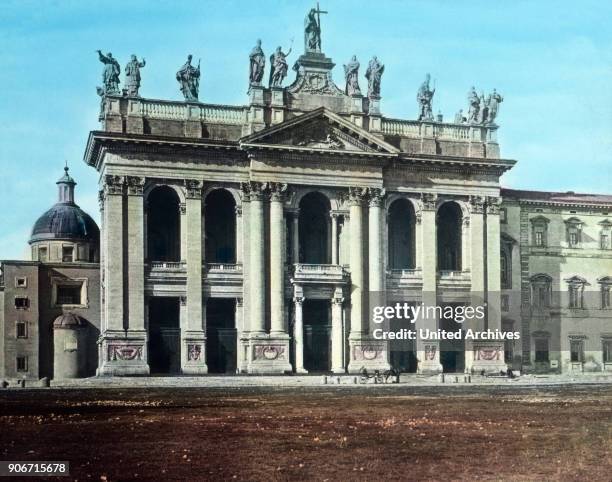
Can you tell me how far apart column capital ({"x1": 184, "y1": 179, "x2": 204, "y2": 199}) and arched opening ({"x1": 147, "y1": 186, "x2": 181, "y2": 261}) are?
6.83 feet

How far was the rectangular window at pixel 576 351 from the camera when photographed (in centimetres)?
7531

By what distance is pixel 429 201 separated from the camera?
6838 cm

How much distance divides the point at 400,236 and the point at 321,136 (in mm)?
9622

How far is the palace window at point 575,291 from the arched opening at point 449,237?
1037cm

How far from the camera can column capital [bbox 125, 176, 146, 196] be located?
62.2 m

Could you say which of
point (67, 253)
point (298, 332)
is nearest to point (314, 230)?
point (298, 332)

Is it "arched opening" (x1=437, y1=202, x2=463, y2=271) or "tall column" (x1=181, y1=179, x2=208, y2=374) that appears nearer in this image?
"tall column" (x1=181, y1=179, x2=208, y2=374)

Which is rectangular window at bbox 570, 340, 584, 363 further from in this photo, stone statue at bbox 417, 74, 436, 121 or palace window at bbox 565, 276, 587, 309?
stone statue at bbox 417, 74, 436, 121

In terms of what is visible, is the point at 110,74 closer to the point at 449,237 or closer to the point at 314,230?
the point at 314,230

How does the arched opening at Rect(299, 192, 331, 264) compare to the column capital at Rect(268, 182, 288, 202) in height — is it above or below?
below

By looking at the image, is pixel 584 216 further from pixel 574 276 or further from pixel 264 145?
pixel 264 145

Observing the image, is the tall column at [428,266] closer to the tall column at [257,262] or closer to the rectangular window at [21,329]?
the tall column at [257,262]

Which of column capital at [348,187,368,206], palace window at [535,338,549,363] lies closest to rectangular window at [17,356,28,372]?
column capital at [348,187,368,206]

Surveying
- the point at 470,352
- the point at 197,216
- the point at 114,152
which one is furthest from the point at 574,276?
the point at 114,152
